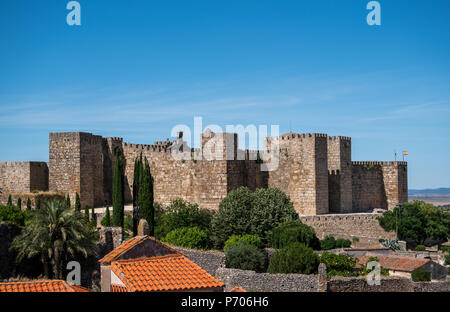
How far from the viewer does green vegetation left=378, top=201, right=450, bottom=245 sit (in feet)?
111

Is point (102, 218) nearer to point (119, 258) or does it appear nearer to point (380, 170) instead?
point (119, 258)

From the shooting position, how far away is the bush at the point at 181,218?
85.5 feet

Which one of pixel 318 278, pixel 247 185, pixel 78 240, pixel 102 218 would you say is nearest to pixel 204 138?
pixel 247 185

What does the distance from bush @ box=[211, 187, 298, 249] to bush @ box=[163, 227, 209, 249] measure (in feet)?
6.41

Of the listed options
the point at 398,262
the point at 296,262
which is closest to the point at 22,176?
the point at 296,262

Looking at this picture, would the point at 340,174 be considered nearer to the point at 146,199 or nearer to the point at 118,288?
the point at 146,199

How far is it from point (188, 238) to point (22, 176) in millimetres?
13412

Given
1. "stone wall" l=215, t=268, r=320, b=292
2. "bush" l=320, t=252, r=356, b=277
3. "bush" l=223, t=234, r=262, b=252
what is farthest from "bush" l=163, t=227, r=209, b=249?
"stone wall" l=215, t=268, r=320, b=292

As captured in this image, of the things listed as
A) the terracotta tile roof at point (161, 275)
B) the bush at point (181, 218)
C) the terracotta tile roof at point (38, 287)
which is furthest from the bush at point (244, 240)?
the terracotta tile roof at point (38, 287)

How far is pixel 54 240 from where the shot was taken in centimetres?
1825

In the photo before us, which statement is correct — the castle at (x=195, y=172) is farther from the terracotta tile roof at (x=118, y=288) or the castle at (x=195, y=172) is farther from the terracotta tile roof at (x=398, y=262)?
the terracotta tile roof at (x=118, y=288)

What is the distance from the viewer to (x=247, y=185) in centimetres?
3023

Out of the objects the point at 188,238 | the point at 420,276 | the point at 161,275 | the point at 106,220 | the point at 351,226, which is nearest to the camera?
the point at 161,275
